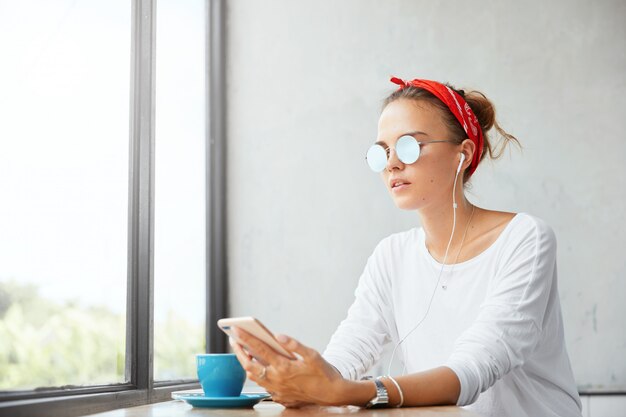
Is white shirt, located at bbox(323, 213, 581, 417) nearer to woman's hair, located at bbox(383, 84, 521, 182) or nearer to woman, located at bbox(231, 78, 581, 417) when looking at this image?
woman, located at bbox(231, 78, 581, 417)

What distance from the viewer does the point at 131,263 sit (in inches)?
79.9

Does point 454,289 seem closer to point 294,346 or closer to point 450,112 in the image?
point 450,112

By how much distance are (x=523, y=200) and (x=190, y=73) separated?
1229mm

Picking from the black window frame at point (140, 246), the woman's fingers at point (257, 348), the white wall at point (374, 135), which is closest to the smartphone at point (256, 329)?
the woman's fingers at point (257, 348)

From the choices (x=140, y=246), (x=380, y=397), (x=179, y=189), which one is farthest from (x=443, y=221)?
(x=179, y=189)

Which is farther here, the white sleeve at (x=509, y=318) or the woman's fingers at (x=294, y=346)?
the white sleeve at (x=509, y=318)

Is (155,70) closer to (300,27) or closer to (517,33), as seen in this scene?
(300,27)

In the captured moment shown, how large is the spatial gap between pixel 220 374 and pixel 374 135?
1.52 m

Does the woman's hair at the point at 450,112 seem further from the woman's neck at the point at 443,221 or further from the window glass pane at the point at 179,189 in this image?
the window glass pane at the point at 179,189

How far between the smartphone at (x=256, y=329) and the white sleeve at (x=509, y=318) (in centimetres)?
33

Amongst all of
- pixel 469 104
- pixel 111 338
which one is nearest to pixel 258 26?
pixel 469 104

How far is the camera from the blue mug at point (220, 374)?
1.32 meters

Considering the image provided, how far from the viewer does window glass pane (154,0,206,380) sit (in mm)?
2273

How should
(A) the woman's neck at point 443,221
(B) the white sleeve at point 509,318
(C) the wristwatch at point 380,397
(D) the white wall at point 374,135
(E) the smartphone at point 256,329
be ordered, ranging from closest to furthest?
(E) the smartphone at point 256,329 → (C) the wristwatch at point 380,397 → (B) the white sleeve at point 509,318 → (A) the woman's neck at point 443,221 → (D) the white wall at point 374,135
